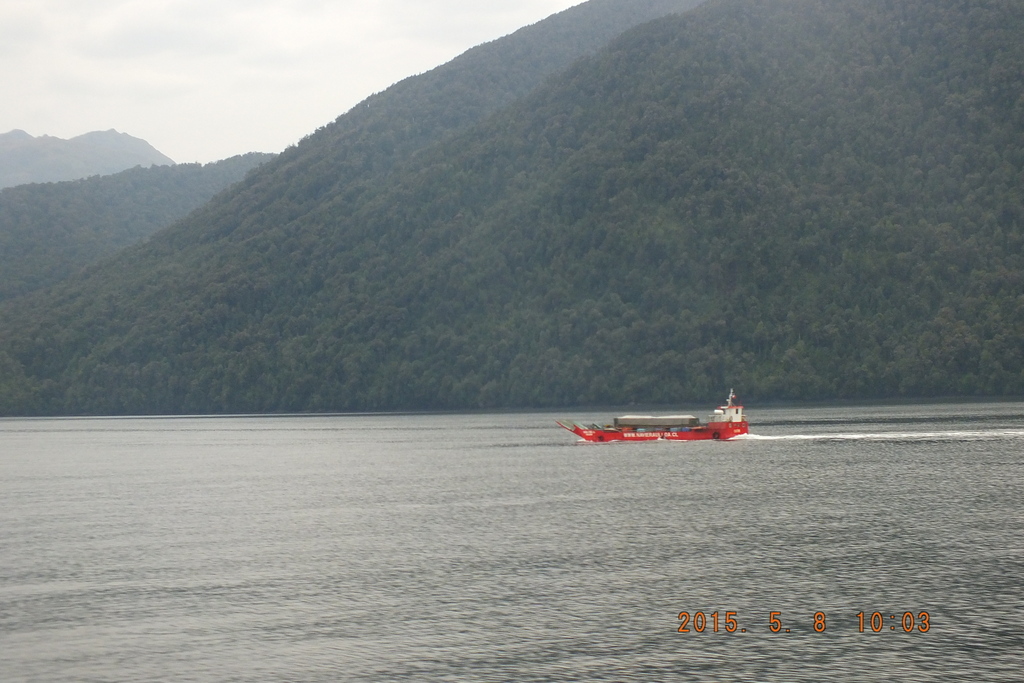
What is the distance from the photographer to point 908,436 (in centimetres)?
15362

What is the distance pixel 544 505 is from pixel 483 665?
47850mm

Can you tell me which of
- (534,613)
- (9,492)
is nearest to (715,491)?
(534,613)

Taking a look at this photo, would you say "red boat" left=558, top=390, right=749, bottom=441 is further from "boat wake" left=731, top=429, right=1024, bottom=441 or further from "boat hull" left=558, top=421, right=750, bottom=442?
"boat wake" left=731, top=429, right=1024, bottom=441

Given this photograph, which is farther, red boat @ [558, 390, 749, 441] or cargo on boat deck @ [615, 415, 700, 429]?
cargo on boat deck @ [615, 415, 700, 429]

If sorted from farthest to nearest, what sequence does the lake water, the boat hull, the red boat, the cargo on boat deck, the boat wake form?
the cargo on boat deck, the red boat, the boat hull, the boat wake, the lake water

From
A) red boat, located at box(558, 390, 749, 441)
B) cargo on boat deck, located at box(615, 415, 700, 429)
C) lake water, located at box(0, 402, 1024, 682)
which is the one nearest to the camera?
lake water, located at box(0, 402, 1024, 682)
